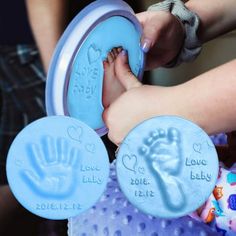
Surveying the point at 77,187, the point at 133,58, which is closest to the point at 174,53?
the point at 133,58

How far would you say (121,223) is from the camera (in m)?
0.37

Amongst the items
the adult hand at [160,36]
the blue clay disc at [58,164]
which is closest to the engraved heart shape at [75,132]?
the blue clay disc at [58,164]

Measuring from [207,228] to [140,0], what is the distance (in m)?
0.19

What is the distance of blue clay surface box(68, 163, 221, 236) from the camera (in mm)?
363

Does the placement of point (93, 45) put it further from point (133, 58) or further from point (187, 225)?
point (187, 225)

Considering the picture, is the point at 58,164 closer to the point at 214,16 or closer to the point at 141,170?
the point at 141,170

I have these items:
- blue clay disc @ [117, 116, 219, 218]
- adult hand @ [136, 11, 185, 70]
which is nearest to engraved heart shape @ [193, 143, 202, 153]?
blue clay disc @ [117, 116, 219, 218]

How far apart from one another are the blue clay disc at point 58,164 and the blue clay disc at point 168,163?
0.02 metres

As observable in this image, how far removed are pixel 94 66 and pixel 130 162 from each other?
8 centimetres

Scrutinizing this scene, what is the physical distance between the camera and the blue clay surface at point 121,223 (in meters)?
0.36

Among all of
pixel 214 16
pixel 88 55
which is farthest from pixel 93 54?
pixel 214 16

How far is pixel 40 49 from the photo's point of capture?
0.33 m

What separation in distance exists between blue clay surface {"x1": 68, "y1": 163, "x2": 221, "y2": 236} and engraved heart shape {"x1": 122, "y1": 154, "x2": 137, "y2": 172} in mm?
72

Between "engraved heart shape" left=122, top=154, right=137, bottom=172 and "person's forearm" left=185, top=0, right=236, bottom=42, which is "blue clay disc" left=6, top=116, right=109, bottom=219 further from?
"person's forearm" left=185, top=0, right=236, bottom=42
